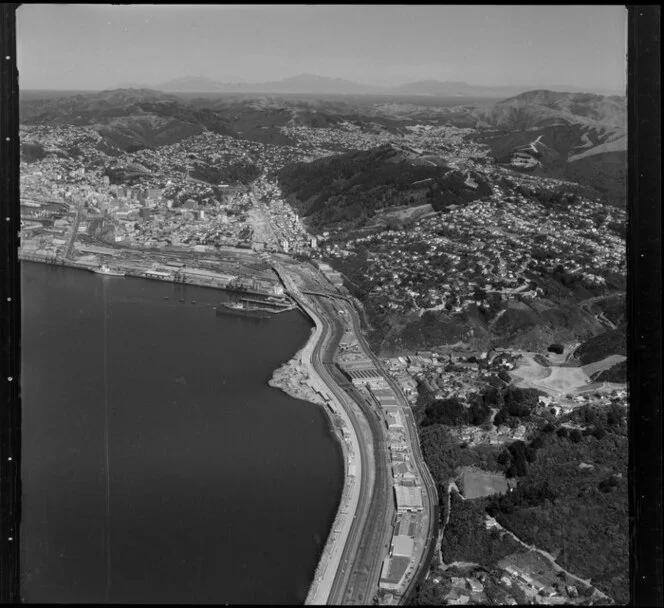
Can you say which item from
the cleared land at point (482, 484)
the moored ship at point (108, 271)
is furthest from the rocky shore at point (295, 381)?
the moored ship at point (108, 271)

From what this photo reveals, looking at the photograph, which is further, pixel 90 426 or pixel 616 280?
pixel 616 280

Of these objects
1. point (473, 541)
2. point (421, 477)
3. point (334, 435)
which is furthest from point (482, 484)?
point (334, 435)

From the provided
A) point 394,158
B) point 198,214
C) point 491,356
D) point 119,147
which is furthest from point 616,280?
point 119,147

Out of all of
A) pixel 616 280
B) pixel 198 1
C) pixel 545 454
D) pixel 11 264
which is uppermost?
pixel 198 1

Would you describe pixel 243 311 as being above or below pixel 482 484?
above

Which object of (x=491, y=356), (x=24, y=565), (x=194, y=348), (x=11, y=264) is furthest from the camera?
(x=194, y=348)

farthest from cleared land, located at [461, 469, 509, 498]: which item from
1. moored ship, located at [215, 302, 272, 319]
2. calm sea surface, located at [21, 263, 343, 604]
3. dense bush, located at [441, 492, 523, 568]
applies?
moored ship, located at [215, 302, 272, 319]

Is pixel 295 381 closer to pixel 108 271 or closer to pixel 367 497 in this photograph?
pixel 367 497

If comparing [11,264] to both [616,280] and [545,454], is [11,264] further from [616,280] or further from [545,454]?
[616,280]
